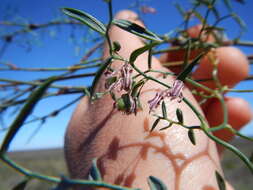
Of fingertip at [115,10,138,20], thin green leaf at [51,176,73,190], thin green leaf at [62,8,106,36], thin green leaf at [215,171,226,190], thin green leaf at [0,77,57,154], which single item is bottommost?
thin green leaf at [215,171,226,190]

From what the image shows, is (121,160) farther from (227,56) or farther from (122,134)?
(227,56)

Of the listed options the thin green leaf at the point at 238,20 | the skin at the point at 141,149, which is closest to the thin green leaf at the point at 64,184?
the skin at the point at 141,149

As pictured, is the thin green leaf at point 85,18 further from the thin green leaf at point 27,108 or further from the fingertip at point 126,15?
the fingertip at point 126,15

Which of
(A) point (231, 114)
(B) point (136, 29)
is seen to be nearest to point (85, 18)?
(B) point (136, 29)

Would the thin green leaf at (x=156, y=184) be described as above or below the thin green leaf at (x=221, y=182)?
above

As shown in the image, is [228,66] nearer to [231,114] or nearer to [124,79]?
[231,114]

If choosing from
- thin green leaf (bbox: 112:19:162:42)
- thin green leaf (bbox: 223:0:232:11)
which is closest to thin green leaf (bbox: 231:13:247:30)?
thin green leaf (bbox: 223:0:232:11)

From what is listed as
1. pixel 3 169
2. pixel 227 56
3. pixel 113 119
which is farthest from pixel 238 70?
pixel 3 169

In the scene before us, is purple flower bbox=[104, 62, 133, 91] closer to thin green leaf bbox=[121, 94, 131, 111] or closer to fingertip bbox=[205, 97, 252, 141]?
thin green leaf bbox=[121, 94, 131, 111]
